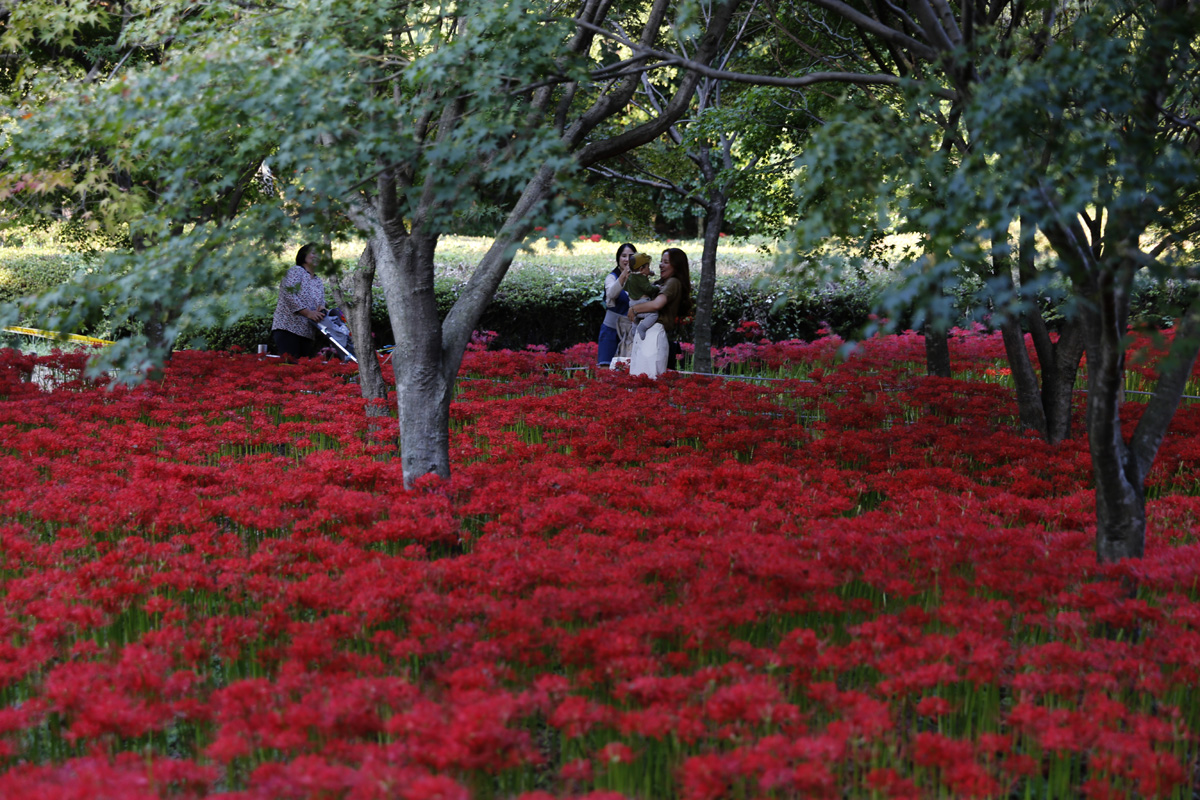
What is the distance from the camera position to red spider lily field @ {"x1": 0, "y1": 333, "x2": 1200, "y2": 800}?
265 centimetres

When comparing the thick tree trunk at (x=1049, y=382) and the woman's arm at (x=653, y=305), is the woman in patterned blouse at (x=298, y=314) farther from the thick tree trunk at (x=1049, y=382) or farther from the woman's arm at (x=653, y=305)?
the thick tree trunk at (x=1049, y=382)

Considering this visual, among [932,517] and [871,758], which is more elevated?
[932,517]

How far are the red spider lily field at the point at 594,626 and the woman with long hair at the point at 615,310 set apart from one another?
3.73m

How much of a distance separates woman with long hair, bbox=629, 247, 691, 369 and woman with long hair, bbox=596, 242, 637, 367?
1.67 ft

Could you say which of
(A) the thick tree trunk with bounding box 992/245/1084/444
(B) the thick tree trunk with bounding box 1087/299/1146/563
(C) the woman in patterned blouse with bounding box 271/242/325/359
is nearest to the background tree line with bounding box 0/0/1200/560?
(B) the thick tree trunk with bounding box 1087/299/1146/563

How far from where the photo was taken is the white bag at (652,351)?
9555mm

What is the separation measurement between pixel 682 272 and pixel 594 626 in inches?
249

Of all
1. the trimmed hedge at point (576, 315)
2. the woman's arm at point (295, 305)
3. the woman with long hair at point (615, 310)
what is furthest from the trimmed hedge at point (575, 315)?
the woman's arm at point (295, 305)

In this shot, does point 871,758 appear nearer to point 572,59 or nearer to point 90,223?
point 572,59

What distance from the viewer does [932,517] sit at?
4.79 m

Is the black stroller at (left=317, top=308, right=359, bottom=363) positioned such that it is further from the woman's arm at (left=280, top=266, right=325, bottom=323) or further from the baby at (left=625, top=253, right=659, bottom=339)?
the baby at (left=625, top=253, right=659, bottom=339)

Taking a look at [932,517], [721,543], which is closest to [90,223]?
[721,543]

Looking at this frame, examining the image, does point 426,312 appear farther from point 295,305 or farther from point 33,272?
point 33,272

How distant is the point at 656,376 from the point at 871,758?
6810 mm
